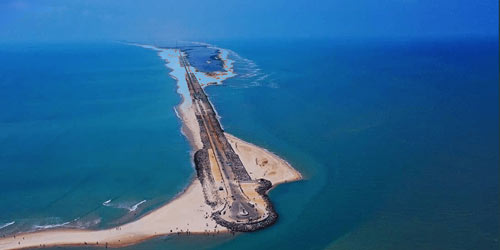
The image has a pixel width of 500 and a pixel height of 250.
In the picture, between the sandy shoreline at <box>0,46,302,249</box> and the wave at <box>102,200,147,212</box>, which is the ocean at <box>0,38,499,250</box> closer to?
the wave at <box>102,200,147,212</box>

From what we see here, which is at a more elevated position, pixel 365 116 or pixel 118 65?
pixel 118 65

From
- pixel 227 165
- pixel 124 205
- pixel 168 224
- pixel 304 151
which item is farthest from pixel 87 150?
pixel 304 151

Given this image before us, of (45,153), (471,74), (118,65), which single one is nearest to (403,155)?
(45,153)

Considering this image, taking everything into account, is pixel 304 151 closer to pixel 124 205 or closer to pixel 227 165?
pixel 227 165

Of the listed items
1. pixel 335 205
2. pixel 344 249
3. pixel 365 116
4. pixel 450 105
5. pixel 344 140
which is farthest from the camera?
pixel 450 105

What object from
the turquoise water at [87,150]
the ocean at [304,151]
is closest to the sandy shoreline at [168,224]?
the ocean at [304,151]

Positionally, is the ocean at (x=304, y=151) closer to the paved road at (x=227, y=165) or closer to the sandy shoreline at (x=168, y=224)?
the sandy shoreline at (x=168, y=224)

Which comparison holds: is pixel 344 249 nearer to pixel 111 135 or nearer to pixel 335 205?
pixel 335 205
